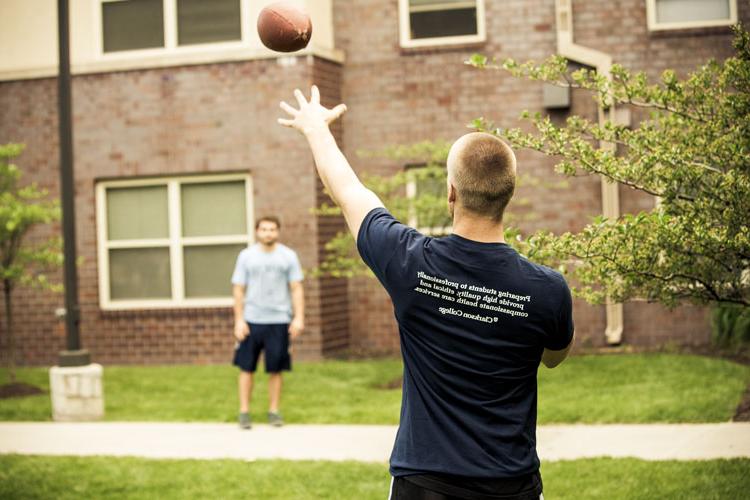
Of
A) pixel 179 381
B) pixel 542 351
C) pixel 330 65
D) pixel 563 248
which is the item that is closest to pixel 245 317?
pixel 179 381

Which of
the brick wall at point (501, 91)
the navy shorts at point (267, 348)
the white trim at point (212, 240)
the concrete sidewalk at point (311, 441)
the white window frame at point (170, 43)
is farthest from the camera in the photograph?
the white trim at point (212, 240)

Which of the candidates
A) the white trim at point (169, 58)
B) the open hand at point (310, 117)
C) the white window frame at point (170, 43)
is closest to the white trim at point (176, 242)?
the white trim at point (169, 58)

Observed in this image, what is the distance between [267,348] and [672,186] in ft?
15.9

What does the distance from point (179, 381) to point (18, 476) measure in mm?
4972

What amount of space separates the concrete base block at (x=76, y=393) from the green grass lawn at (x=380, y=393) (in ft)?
0.87

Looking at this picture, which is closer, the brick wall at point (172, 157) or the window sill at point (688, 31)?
the window sill at point (688, 31)

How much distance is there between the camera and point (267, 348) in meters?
10.0

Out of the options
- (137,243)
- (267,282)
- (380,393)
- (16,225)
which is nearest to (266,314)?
(267,282)

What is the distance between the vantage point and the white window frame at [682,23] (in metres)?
14.5

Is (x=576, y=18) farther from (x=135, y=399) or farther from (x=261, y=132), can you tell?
(x=135, y=399)

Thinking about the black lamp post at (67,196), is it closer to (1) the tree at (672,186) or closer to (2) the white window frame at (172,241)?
(2) the white window frame at (172,241)

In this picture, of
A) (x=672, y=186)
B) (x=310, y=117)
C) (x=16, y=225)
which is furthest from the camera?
(x=16, y=225)

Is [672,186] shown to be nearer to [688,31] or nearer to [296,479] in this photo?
[296,479]

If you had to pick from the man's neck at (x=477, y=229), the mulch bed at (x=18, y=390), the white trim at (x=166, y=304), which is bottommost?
the mulch bed at (x=18, y=390)
